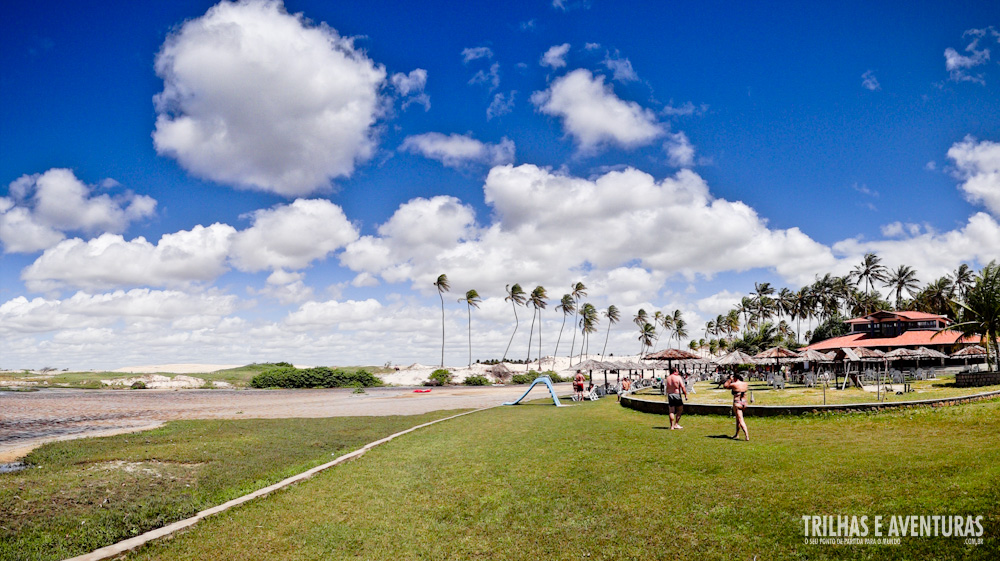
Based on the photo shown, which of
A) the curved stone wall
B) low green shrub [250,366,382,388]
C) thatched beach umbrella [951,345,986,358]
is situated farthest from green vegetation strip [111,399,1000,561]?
low green shrub [250,366,382,388]

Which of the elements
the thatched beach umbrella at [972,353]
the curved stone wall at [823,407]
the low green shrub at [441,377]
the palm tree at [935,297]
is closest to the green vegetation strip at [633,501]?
the curved stone wall at [823,407]

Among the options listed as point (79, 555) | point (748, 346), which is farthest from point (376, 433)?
point (748, 346)

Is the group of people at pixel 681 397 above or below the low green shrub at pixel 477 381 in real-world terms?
above

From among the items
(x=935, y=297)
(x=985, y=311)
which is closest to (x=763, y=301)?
(x=935, y=297)

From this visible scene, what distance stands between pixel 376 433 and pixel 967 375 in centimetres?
2795

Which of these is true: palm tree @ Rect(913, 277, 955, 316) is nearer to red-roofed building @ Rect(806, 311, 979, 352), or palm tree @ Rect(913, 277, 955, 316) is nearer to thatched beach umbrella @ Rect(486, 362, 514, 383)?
red-roofed building @ Rect(806, 311, 979, 352)

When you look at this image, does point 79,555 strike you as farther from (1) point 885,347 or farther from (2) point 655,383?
(1) point 885,347

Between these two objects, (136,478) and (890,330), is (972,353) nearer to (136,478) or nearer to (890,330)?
(890,330)

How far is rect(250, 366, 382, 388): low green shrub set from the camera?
77.1 metres

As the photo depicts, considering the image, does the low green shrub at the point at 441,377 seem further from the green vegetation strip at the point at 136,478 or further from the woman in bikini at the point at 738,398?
the woman in bikini at the point at 738,398

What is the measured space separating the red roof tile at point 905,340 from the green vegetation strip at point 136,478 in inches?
1834

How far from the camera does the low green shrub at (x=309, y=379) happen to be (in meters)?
77.1

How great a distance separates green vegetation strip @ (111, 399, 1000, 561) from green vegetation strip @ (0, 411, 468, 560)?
4.36 feet

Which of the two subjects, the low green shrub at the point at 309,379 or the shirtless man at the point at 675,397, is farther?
the low green shrub at the point at 309,379
